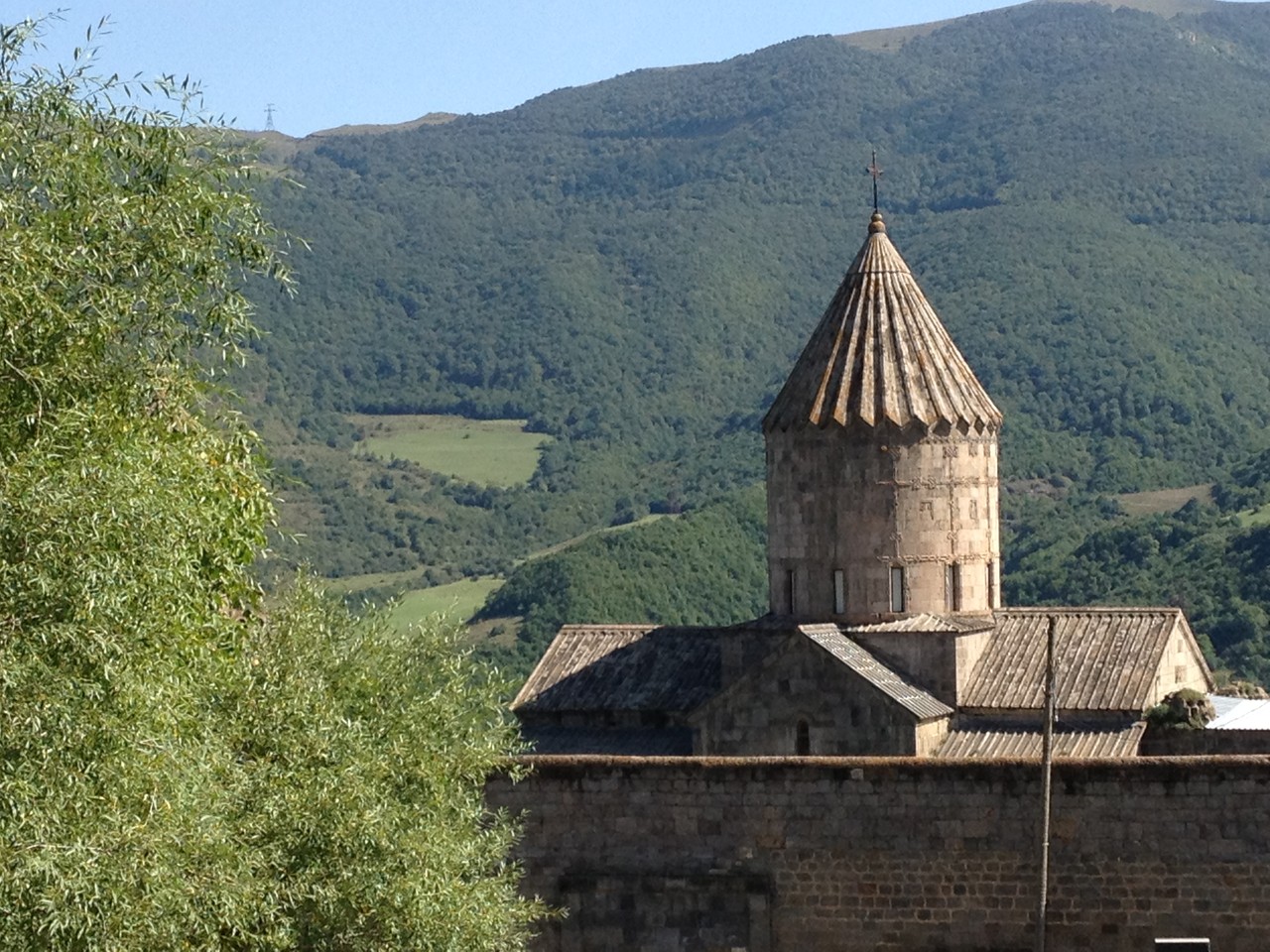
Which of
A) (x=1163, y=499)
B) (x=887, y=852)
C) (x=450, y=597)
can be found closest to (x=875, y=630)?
(x=887, y=852)

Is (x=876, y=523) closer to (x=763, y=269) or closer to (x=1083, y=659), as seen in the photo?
(x=1083, y=659)

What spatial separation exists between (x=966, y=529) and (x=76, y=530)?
14522 mm

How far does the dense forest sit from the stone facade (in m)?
21.4

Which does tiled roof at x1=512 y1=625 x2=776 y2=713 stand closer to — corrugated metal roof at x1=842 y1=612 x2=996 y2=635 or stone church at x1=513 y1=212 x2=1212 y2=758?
stone church at x1=513 y1=212 x2=1212 y2=758

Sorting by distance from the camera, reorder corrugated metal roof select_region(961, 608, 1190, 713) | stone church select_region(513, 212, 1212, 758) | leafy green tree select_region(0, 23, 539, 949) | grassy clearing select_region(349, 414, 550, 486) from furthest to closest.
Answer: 1. grassy clearing select_region(349, 414, 550, 486)
2. corrugated metal roof select_region(961, 608, 1190, 713)
3. stone church select_region(513, 212, 1212, 758)
4. leafy green tree select_region(0, 23, 539, 949)

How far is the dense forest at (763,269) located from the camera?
7944cm

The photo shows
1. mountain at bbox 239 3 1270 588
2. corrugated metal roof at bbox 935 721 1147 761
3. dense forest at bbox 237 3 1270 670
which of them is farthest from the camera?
mountain at bbox 239 3 1270 588

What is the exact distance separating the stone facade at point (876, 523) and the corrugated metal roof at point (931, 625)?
115mm

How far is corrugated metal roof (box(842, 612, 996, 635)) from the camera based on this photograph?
24719mm

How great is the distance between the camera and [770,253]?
11338 cm

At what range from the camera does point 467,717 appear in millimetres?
17297

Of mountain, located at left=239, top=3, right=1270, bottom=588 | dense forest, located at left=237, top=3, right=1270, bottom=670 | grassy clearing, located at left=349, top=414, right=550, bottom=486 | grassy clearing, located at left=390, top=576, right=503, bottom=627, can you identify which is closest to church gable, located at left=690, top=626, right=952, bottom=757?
dense forest, located at left=237, top=3, right=1270, bottom=670

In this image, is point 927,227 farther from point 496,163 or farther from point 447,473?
point 496,163

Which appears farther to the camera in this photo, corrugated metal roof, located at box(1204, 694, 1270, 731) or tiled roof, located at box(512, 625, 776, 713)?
Result: tiled roof, located at box(512, 625, 776, 713)
